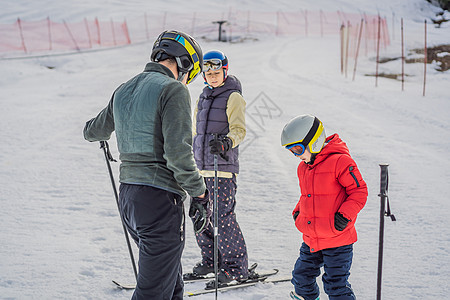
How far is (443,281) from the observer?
348cm

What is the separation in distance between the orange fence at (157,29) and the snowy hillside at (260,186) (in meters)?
11.4

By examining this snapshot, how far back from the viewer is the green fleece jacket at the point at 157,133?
2137 mm

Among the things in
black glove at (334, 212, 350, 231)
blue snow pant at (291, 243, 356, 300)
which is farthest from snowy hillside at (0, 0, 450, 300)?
black glove at (334, 212, 350, 231)

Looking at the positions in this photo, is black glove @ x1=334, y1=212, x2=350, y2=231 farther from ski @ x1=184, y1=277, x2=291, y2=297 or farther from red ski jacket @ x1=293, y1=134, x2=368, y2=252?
ski @ x1=184, y1=277, x2=291, y2=297

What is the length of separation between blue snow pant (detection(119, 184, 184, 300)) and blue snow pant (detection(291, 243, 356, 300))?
1051mm

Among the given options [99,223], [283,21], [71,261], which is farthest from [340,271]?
[283,21]

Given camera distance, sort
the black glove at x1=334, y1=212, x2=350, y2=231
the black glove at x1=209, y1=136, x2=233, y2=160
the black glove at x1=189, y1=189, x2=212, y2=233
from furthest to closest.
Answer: the black glove at x1=209, y1=136, x2=233, y2=160 < the black glove at x1=334, y1=212, x2=350, y2=231 < the black glove at x1=189, y1=189, x2=212, y2=233

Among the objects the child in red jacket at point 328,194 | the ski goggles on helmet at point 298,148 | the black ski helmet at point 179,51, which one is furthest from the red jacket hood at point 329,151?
the black ski helmet at point 179,51

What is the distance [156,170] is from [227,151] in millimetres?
1186

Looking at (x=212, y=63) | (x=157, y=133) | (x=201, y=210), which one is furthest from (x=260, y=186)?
(x=157, y=133)

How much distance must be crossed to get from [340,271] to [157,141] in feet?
4.88

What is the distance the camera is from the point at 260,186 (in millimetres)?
5930

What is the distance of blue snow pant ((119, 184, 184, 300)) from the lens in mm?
2213

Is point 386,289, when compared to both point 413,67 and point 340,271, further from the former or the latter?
point 413,67
